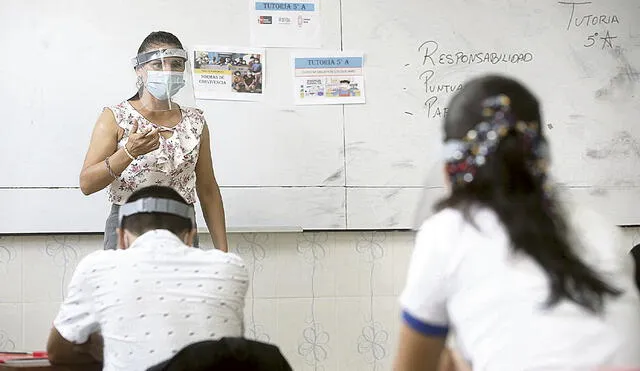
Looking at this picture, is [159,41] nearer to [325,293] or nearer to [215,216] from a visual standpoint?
[215,216]

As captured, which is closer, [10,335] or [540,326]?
[540,326]

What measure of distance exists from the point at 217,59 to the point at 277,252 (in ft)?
2.82

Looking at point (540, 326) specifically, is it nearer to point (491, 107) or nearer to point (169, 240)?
point (491, 107)

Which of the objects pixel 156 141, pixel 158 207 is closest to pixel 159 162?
pixel 156 141

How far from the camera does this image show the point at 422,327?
153 centimetres

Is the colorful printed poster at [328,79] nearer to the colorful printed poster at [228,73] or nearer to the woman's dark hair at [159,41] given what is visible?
the colorful printed poster at [228,73]

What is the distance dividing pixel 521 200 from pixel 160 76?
1860mm

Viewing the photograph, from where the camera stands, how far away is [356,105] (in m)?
3.61

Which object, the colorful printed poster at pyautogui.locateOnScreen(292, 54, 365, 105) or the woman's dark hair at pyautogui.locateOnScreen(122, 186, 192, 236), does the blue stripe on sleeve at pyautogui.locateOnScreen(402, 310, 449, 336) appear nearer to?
the woman's dark hair at pyautogui.locateOnScreen(122, 186, 192, 236)

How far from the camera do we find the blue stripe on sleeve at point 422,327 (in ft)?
5.02

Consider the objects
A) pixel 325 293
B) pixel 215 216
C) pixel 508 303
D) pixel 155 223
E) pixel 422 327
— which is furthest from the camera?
pixel 325 293

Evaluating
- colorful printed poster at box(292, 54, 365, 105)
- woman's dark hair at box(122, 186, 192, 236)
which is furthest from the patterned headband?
colorful printed poster at box(292, 54, 365, 105)

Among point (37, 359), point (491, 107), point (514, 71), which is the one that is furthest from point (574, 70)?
point (37, 359)

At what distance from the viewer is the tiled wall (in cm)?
360
